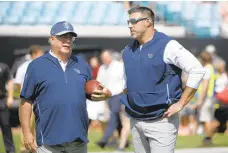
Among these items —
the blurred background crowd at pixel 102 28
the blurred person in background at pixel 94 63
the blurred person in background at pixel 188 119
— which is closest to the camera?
the blurred person in background at pixel 188 119

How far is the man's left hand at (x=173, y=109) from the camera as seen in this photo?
6504 mm

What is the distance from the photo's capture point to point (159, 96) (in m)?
6.55

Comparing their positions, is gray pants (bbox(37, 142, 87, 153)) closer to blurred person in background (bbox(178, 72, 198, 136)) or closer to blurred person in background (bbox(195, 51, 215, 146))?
blurred person in background (bbox(195, 51, 215, 146))

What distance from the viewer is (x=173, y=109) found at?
652 cm

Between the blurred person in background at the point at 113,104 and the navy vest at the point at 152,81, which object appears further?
the blurred person in background at the point at 113,104

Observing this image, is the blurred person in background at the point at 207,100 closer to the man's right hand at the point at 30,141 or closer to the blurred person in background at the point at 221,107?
the blurred person in background at the point at 221,107

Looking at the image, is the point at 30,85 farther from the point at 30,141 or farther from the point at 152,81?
the point at 152,81

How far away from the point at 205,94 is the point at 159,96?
303 inches

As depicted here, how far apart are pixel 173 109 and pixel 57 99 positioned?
1053 mm

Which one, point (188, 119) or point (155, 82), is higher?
point (155, 82)

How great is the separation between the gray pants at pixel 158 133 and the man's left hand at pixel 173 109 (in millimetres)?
83

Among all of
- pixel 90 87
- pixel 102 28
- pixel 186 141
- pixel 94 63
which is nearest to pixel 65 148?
pixel 90 87

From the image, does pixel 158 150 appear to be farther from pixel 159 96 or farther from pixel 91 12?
pixel 91 12

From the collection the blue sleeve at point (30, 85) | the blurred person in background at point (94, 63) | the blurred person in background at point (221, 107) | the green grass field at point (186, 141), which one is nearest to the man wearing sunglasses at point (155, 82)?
the blue sleeve at point (30, 85)
